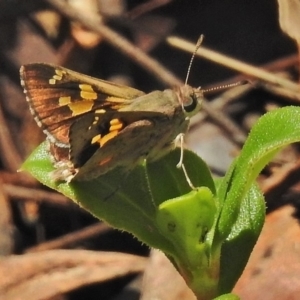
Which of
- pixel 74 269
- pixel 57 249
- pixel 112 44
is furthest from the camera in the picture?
pixel 112 44

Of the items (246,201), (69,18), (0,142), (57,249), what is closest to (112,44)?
(69,18)

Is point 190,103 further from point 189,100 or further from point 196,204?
point 196,204

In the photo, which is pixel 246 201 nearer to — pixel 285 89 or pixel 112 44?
pixel 285 89

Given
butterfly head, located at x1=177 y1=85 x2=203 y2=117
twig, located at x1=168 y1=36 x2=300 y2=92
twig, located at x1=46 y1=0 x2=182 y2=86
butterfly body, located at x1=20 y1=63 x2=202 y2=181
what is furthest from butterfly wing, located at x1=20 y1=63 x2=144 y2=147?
twig, located at x1=168 y1=36 x2=300 y2=92

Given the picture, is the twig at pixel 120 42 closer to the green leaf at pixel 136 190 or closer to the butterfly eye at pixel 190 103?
the butterfly eye at pixel 190 103

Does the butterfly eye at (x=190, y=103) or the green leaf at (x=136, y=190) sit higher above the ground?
the butterfly eye at (x=190, y=103)

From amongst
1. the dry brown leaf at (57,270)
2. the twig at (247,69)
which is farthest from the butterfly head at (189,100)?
the twig at (247,69)

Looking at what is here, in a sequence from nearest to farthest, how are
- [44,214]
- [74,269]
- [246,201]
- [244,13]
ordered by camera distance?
1. [246,201]
2. [74,269]
3. [44,214]
4. [244,13]

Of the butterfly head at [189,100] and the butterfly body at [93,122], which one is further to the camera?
the butterfly head at [189,100]
